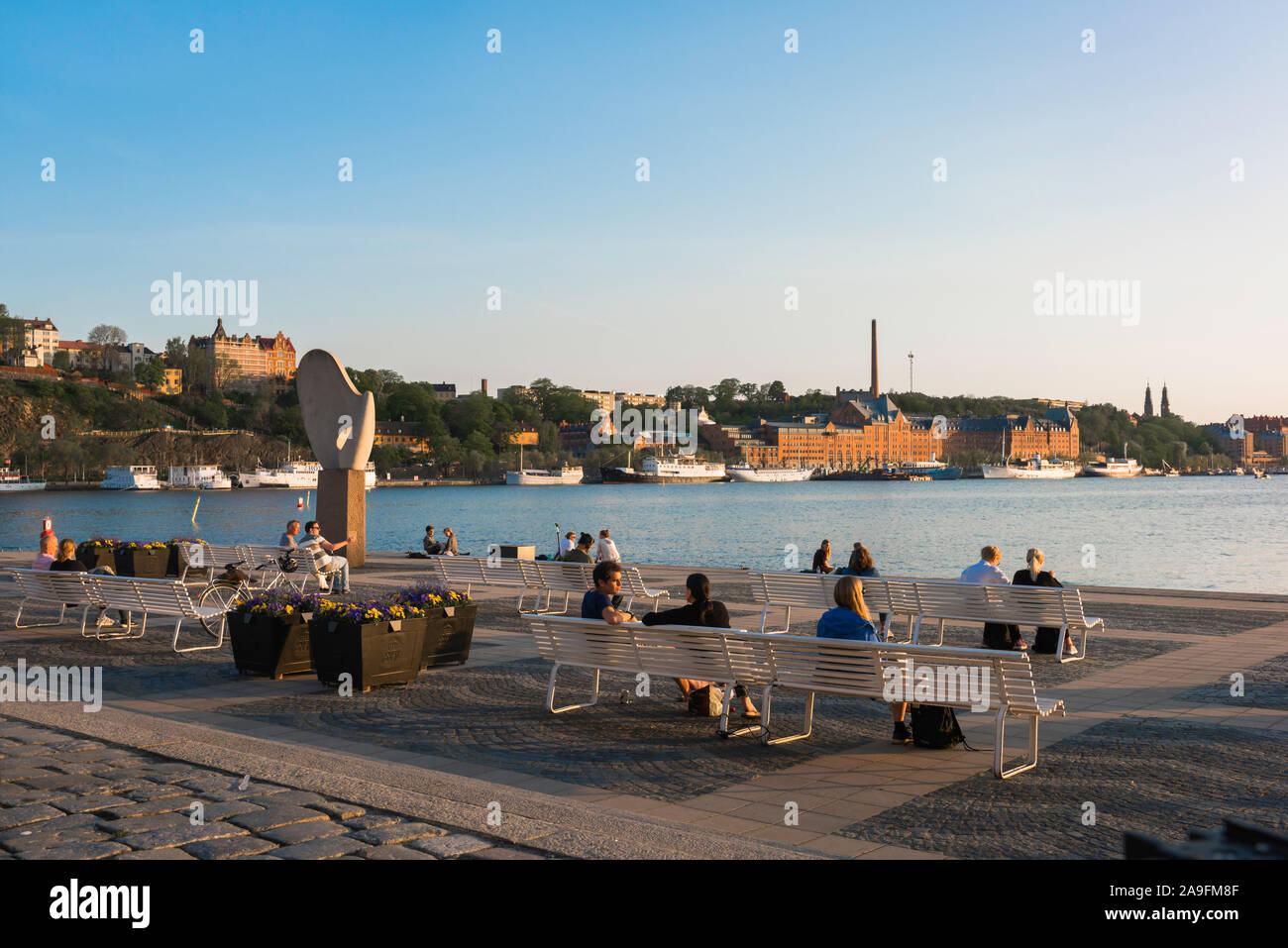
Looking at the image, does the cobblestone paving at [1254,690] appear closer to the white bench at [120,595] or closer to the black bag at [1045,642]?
the black bag at [1045,642]

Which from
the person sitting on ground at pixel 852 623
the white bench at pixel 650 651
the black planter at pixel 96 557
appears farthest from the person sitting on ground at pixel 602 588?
the black planter at pixel 96 557

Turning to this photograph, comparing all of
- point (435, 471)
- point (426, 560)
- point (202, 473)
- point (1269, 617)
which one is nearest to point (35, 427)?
point (202, 473)

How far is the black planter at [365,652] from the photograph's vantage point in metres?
9.51

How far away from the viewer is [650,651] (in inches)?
325

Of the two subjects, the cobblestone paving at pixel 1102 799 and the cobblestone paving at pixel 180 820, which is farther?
the cobblestone paving at pixel 1102 799

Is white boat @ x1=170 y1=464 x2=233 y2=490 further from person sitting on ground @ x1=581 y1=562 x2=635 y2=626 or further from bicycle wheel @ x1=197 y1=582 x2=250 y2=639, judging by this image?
person sitting on ground @ x1=581 y1=562 x2=635 y2=626

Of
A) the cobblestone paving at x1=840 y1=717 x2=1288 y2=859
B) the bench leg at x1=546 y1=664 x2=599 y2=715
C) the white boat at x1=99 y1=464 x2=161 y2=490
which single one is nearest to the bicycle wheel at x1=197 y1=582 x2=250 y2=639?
the bench leg at x1=546 y1=664 x2=599 y2=715

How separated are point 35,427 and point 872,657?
165992mm

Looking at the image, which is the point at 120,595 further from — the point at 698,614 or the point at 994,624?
the point at 994,624

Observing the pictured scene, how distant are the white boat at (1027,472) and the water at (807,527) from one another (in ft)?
263

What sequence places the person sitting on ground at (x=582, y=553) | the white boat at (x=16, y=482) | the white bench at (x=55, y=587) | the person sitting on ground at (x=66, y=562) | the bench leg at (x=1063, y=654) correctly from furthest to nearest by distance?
the white boat at (x=16, y=482), the person sitting on ground at (x=582, y=553), the person sitting on ground at (x=66, y=562), the white bench at (x=55, y=587), the bench leg at (x=1063, y=654)

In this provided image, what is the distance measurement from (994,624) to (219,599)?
877cm

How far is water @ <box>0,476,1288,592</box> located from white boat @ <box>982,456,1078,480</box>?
263 feet
